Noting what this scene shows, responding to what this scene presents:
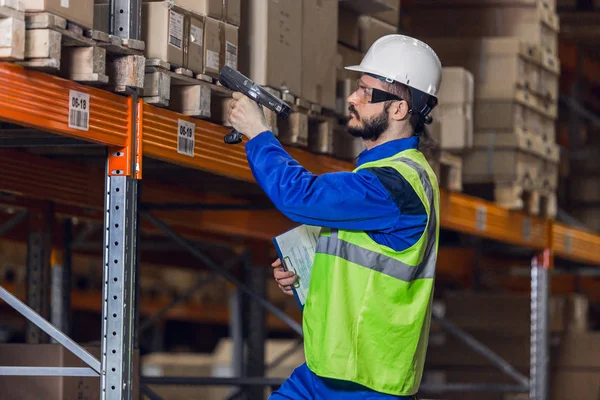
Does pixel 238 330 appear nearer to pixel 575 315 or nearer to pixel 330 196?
pixel 575 315

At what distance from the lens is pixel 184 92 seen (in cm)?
494

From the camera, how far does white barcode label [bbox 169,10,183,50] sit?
466 cm

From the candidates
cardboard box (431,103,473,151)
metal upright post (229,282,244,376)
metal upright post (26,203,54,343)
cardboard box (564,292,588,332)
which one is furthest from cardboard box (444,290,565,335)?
metal upright post (26,203,54,343)

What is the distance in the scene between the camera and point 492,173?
8.21 meters

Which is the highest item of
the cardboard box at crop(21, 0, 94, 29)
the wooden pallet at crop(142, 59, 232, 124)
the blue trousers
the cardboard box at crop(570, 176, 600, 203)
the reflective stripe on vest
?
the cardboard box at crop(570, 176, 600, 203)

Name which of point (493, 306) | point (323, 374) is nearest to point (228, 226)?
point (493, 306)

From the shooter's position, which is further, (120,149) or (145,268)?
(145,268)

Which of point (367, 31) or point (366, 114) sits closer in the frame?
point (366, 114)

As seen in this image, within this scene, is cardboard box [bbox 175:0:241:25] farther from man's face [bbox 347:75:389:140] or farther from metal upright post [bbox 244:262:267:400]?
metal upright post [bbox 244:262:267:400]

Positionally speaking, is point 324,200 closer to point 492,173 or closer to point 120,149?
point 120,149

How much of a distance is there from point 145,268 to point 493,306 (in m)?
7.10

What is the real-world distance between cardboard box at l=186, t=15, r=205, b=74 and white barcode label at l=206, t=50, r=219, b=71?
0.09ft

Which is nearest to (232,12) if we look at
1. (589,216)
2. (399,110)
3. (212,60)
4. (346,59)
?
(212,60)

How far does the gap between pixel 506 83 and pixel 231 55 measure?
3.54m
